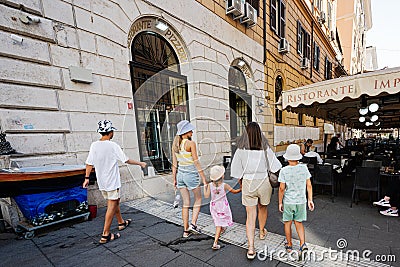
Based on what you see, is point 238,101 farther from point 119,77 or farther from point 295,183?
point 295,183

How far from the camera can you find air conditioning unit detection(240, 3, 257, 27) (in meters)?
7.47

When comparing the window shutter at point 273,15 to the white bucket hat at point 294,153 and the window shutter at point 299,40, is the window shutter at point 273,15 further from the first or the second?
the white bucket hat at point 294,153

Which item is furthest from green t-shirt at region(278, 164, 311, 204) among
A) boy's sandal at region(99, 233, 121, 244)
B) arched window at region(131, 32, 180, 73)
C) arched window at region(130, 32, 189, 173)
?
arched window at region(131, 32, 180, 73)

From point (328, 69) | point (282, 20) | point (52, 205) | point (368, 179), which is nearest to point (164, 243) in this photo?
point (52, 205)

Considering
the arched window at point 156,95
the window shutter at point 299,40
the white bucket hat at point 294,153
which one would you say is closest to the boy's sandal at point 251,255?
the white bucket hat at point 294,153

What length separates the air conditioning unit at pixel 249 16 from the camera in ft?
24.5

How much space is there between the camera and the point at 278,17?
10281mm

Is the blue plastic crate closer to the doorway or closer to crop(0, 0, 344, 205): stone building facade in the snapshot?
crop(0, 0, 344, 205): stone building facade

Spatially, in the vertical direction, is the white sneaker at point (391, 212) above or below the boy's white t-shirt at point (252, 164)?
below

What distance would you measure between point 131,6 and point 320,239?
6133 mm

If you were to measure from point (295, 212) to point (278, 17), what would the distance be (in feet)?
37.7

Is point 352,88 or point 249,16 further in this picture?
point 249,16

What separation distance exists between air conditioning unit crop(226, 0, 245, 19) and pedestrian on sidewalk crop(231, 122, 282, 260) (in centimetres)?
659

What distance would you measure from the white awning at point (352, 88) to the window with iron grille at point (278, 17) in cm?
730
